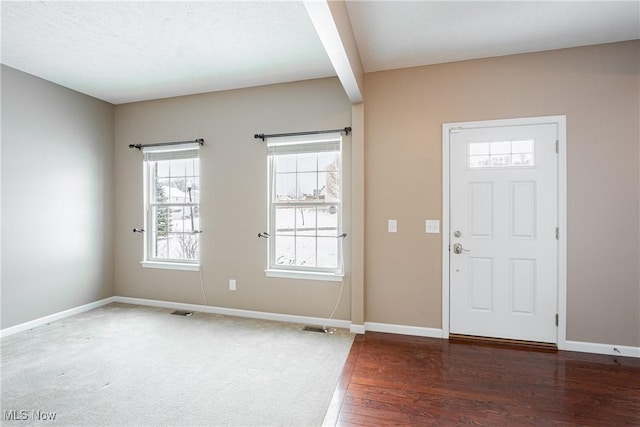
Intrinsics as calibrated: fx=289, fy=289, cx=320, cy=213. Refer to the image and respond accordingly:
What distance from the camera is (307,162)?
335cm

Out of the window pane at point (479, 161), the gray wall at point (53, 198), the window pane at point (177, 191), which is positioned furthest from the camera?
the window pane at point (177, 191)

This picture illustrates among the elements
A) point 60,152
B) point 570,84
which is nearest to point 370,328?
point 570,84

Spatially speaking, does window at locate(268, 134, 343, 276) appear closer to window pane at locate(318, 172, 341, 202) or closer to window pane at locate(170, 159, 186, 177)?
window pane at locate(318, 172, 341, 202)

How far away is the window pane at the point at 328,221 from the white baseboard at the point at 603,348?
2405 millimetres

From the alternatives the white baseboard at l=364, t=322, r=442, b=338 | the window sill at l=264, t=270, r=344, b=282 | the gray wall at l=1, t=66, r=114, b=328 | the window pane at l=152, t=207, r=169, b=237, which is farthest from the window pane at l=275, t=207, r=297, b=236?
the gray wall at l=1, t=66, r=114, b=328

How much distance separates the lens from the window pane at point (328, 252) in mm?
3264

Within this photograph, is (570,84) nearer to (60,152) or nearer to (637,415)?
(637,415)

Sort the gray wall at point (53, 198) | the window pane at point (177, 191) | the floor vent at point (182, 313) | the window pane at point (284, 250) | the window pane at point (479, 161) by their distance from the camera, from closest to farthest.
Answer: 1. the window pane at point (479, 161)
2. the gray wall at point (53, 198)
3. the window pane at point (284, 250)
4. the floor vent at point (182, 313)
5. the window pane at point (177, 191)

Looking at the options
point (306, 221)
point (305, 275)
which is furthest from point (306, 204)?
point (305, 275)

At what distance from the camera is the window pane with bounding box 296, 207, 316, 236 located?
333 centimetres

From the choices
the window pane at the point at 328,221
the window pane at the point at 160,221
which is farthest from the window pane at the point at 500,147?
the window pane at the point at 160,221

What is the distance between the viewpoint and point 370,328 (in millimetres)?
3076

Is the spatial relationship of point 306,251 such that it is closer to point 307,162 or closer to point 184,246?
point 307,162

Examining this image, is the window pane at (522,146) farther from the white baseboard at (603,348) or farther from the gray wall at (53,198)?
the gray wall at (53,198)
